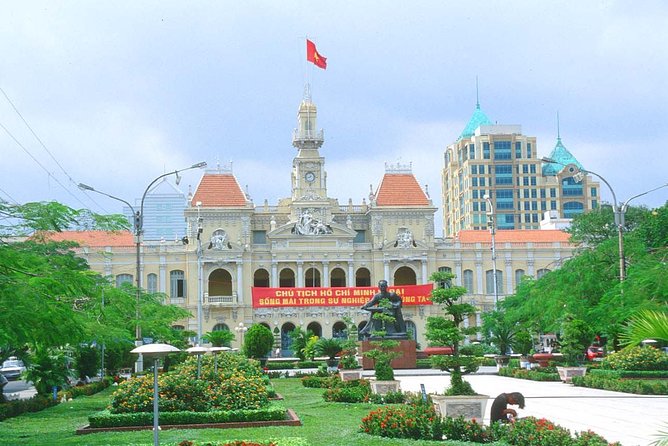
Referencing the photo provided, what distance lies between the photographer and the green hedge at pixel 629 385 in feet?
91.1

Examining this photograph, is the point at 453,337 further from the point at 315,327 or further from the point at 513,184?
the point at 513,184

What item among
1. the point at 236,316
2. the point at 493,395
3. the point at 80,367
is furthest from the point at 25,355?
the point at 236,316

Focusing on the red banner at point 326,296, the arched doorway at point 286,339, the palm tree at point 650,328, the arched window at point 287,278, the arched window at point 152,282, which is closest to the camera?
the palm tree at point 650,328

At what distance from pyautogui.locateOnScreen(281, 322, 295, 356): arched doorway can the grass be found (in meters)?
45.6

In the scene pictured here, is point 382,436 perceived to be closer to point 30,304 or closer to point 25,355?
point 30,304

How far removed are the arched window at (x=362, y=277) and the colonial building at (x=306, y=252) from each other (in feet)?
0.29

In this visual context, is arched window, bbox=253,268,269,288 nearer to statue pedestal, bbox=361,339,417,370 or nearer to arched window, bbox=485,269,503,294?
arched window, bbox=485,269,503,294

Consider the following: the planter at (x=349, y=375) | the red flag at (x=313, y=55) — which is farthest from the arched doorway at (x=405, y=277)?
the planter at (x=349, y=375)

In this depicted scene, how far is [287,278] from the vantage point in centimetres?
8100

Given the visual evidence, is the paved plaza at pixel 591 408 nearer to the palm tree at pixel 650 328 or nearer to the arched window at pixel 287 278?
the palm tree at pixel 650 328

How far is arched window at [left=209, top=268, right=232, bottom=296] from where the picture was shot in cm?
7888

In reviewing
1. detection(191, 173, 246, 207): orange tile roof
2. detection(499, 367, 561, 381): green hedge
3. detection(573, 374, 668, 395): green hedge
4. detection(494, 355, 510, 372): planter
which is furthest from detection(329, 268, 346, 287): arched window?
detection(573, 374, 668, 395): green hedge

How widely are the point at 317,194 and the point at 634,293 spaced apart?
1758 inches

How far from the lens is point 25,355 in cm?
2883
